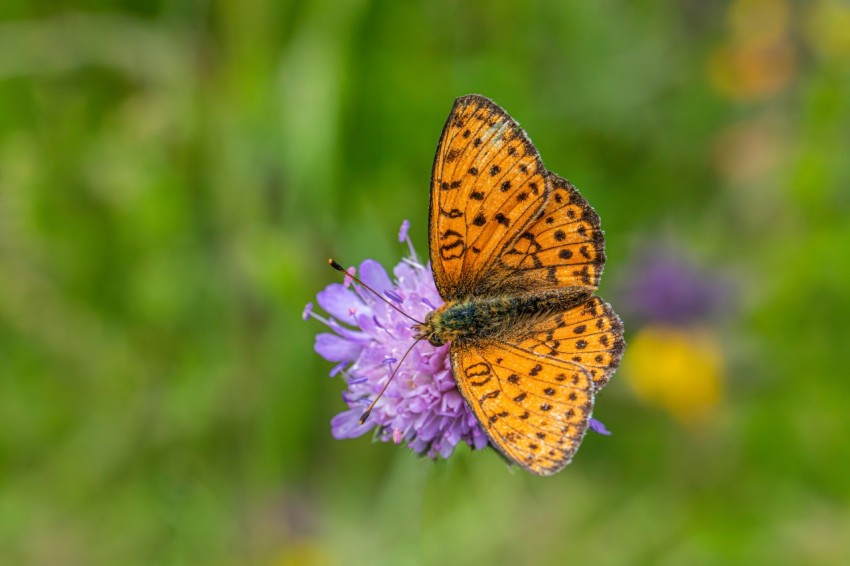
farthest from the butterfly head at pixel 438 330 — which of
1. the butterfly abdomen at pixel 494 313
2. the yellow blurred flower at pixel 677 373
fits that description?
the yellow blurred flower at pixel 677 373

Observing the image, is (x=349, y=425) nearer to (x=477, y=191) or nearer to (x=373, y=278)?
(x=373, y=278)

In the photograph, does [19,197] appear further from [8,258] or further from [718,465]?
[718,465]

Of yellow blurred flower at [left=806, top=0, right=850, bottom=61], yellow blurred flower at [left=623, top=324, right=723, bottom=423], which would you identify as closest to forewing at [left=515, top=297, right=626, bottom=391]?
yellow blurred flower at [left=623, top=324, right=723, bottom=423]

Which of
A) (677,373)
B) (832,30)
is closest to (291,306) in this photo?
(677,373)

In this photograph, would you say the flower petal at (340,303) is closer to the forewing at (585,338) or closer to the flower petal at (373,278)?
the flower petal at (373,278)

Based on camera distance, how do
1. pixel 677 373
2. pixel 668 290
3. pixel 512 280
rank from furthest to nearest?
pixel 668 290, pixel 677 373, pixel 512 280

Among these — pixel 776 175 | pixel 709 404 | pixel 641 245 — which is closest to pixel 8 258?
pixel 641 245
